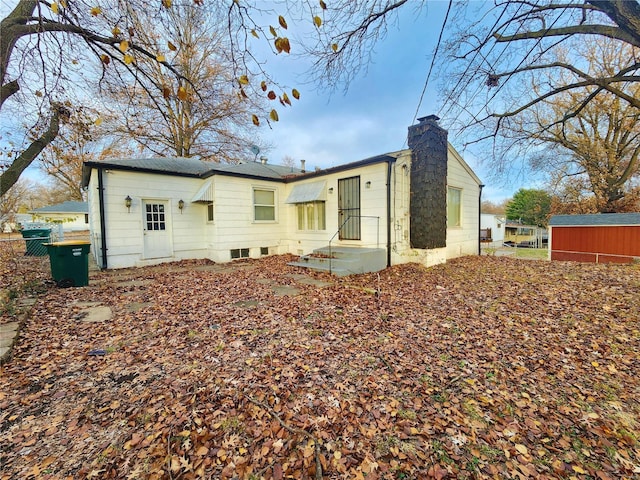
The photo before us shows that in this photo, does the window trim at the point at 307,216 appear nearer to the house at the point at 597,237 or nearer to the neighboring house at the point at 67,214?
the house at the point at 597,237

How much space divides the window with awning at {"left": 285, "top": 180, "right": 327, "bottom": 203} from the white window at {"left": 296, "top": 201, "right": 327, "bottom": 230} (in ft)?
1.40

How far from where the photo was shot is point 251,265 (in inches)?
372

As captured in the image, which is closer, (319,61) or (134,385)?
(134,385)

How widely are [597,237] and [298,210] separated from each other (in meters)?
15.1

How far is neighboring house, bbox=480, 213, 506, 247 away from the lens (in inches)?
1082

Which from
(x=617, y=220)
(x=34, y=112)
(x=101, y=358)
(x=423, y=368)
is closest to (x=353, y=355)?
(x=423, y=368)

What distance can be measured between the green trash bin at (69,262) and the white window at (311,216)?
22.4ft

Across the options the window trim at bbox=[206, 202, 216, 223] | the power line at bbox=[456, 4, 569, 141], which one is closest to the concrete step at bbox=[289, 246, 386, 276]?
the window trim at bbox=[206, 202, 216, 223]

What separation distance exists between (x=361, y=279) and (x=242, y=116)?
15.2m

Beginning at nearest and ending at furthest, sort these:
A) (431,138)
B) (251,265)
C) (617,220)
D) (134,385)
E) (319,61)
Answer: (134,385)
(319,61)
(431,138)
(251,265)
(617,220)

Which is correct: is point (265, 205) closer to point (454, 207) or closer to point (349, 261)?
point (349, 261)

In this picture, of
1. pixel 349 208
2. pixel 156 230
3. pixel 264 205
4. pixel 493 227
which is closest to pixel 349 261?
pixel 349 208

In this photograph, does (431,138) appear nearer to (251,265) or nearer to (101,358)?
(251,265)

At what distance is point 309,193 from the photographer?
10.2 metres
